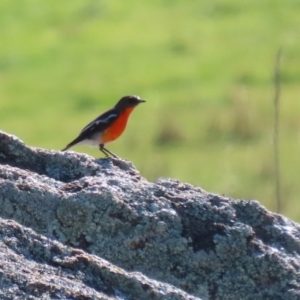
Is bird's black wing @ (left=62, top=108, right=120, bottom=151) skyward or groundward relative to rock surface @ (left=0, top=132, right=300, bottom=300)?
skyward

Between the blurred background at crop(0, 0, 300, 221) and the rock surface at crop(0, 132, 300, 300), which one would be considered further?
the blurred background at crop(0, 0, 300, 221)

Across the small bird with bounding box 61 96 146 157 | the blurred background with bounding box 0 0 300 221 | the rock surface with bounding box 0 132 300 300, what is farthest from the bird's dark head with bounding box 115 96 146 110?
the blurred background with bounding box 0 0 300 221

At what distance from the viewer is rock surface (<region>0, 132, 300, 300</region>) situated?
3336 mm

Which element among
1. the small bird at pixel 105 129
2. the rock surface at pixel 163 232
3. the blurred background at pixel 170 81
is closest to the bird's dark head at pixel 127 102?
the small bird at pixel 105 129

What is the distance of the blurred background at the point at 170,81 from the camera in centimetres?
1527

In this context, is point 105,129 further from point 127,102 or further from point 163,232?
point 163,232

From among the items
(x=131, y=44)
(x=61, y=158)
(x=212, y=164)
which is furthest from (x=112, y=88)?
(x=61, y=158)

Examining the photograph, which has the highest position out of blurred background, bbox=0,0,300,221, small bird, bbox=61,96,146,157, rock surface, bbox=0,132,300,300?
blurred background, bbox=0,0,300,221

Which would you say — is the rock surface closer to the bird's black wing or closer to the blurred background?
the bird's black wing

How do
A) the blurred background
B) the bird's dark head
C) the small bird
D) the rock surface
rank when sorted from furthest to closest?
the blurred background, the bird's dark head, the small bird, the rock surface

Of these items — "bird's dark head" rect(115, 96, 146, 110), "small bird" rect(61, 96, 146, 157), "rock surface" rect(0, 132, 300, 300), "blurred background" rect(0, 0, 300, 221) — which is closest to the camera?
"rock surface" rect(0, 132, 300, 300)

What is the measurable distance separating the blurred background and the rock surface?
8232 mm

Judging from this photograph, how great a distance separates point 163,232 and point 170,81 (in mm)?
17028

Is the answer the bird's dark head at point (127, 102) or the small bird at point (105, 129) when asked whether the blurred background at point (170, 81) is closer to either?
the bird's dark head at point (127, 102)
